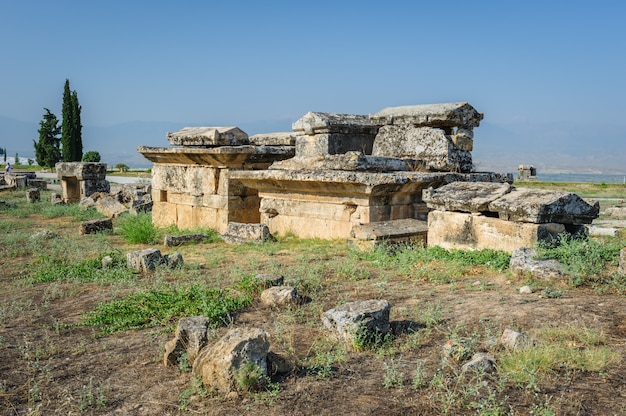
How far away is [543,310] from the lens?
414 cm

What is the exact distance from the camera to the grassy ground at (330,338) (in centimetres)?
298

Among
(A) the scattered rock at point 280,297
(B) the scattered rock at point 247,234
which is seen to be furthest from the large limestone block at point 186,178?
(A) the scattered rock at point 280,297

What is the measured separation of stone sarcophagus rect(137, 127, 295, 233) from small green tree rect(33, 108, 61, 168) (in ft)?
117

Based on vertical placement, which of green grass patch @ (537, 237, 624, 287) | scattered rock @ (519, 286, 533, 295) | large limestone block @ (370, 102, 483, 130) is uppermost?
large limestone block @ (370, 102, 483, 130)

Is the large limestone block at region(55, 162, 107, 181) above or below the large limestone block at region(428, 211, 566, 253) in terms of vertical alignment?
above

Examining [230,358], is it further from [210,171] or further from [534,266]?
[210,171]

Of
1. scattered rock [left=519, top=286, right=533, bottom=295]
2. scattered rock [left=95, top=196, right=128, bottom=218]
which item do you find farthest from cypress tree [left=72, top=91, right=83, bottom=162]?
scattered rock [left=519, top=286, right=533, bottom=295]

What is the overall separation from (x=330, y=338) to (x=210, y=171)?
6.49 meters

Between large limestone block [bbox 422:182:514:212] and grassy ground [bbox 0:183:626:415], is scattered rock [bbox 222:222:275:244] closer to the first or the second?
grassy ground [bbox 0:183:626:415]

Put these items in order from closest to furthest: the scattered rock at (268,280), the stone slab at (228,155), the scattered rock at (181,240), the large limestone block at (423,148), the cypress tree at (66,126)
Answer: the scattered rock at (268,280)
the large limestone block at (423,148)
the scattered rock at (181,240)
the stone slab at (228,155)
the cypress tree at (66,126)

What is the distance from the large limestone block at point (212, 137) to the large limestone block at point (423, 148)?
2594 millimetres

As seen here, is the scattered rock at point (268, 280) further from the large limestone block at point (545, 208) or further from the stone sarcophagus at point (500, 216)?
the large limestone block at point (545, 208)

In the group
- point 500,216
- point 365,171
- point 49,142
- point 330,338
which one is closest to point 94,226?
point 365,171

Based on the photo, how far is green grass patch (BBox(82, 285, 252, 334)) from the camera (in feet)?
14.6
